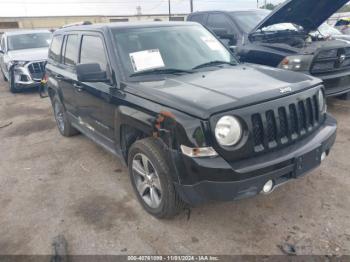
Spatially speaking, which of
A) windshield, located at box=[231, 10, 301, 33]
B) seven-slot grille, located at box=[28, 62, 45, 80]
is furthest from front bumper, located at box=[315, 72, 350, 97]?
seven-slot grille, located at box=[28, 62, 45, 80]

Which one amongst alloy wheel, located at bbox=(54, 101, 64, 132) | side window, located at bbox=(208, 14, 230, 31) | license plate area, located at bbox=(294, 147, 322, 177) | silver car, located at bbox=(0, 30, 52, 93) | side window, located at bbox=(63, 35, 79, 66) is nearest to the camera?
license plate area, located at bbox=(294, 147, 322, 177)

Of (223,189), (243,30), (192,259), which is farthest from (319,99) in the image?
(243,30)

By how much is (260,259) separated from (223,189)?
662mm

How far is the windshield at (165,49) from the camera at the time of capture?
332 centimetres

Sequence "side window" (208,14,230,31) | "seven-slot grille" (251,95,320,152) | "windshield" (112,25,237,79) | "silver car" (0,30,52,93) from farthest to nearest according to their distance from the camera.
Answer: "silver car" (0,30,52,93), "side window" (208,14,230,31), "windshield" (112,25,237,79), "seven-slot grille" (251,95,320,152)

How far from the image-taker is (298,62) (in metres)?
5.12

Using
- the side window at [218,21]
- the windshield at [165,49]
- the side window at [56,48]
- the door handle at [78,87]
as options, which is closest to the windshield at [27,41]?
the side window at [56,48]

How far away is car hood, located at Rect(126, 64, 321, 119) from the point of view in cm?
244

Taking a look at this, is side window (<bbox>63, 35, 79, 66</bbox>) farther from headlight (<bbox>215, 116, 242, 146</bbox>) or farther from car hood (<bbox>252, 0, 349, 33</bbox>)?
car hood (<bbox>252, 0, 349, 33</bbox>)

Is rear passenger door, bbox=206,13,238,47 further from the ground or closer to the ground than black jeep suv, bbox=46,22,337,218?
further from the ground

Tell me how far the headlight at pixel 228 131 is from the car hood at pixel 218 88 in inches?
3.5

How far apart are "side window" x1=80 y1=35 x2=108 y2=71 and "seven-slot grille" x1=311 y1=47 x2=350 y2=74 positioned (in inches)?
134

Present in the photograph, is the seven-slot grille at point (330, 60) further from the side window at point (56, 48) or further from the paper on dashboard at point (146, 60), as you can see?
the side window at point (56, 48)

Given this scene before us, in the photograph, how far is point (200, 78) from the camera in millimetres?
3080
